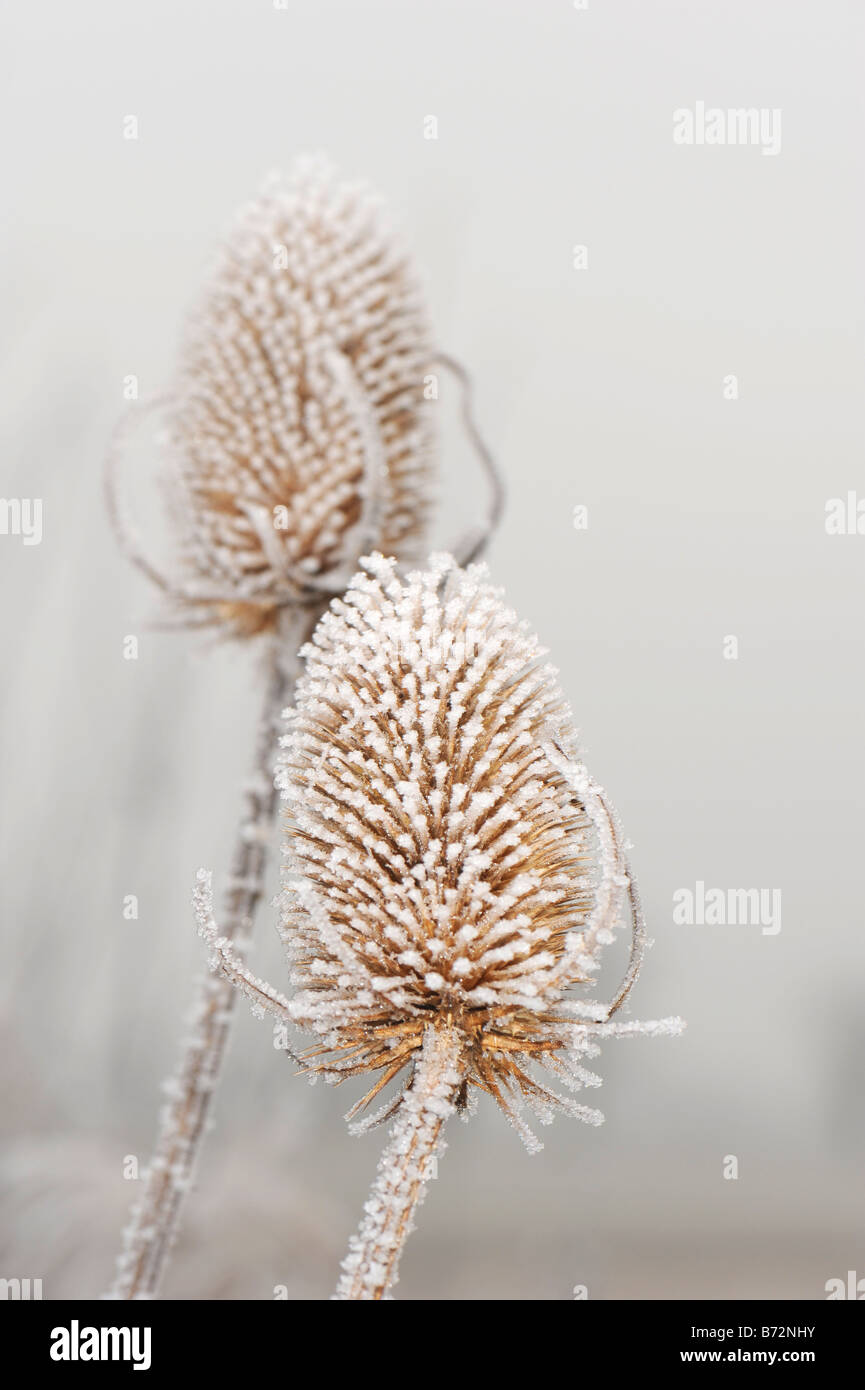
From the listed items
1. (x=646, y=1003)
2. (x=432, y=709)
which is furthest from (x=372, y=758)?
(x=646, y=1003)

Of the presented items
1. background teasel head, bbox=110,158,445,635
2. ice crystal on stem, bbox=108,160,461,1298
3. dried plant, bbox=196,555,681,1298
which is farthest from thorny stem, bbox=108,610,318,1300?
dried plant, bbox=196,555,681,1298

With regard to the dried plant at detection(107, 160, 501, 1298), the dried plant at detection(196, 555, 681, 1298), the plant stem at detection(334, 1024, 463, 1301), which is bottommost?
the plant stem at detection(334, 1024, 463, 1301)

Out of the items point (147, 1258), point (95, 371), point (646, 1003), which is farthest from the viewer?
point (646, 1003)

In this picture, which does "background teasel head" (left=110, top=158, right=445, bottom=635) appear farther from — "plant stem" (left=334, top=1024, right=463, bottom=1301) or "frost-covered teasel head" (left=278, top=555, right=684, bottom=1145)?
"plant stem" (left=334, top=1024, right=463, bottom=1301)

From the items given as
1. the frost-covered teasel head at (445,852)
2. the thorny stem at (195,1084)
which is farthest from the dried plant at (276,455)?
the frost-covered teasel head at (445,852)

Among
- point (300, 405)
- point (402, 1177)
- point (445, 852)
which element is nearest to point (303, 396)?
point (300, 405)

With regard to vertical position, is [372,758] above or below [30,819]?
below

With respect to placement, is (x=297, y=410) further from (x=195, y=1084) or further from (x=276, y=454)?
(x=195, y=1084)

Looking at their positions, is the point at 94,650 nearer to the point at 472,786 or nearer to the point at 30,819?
the point at 30,819
